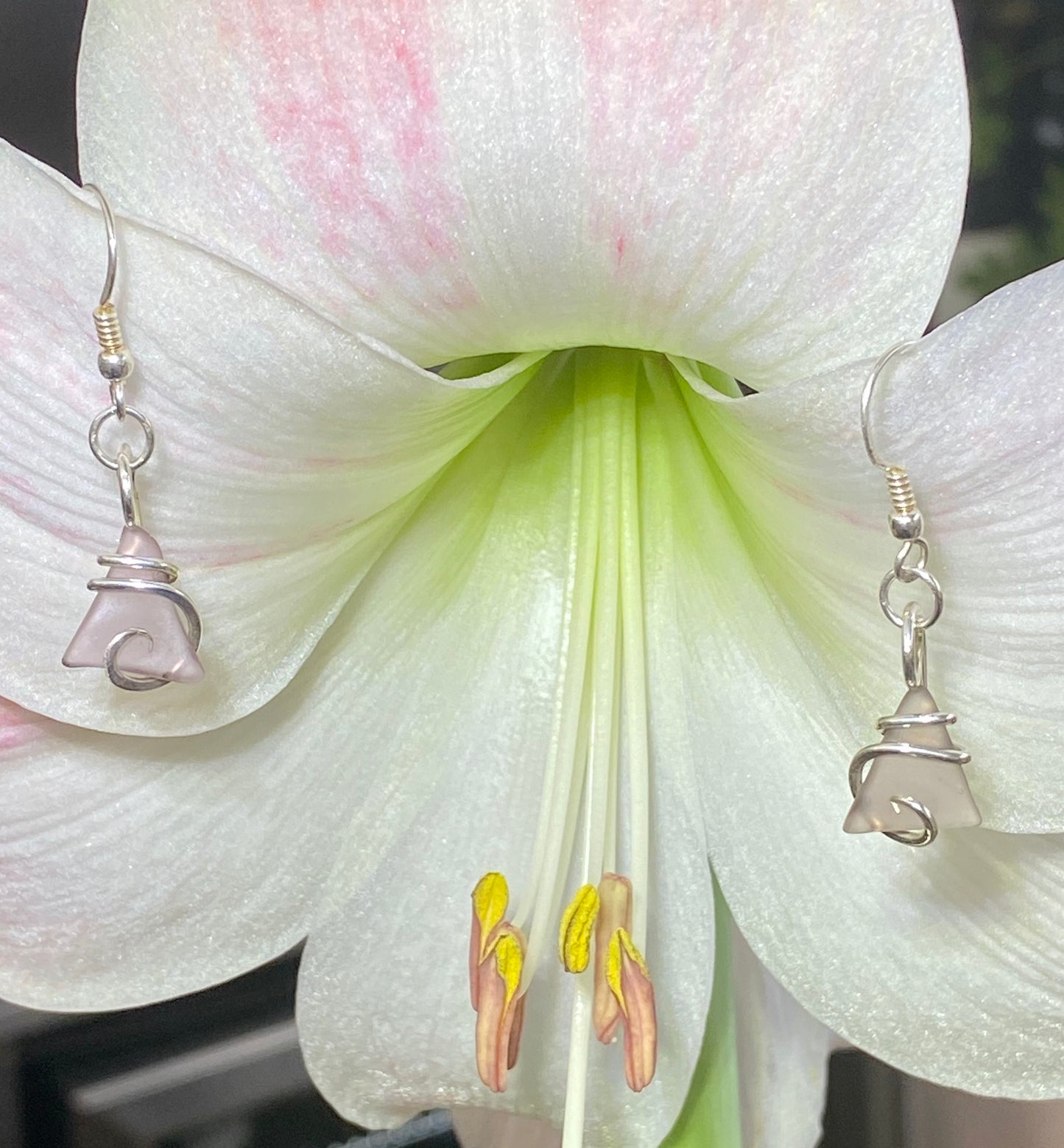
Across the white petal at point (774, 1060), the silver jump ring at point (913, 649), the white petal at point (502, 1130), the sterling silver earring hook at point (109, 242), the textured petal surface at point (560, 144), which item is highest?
the textured petal surface at point (560, 144)

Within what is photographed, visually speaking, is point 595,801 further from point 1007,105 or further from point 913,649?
point 1007,105

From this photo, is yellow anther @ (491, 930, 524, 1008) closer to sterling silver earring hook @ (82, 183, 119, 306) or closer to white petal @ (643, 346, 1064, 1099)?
Answer: white petal @ (643, 346, 1064, 1099)

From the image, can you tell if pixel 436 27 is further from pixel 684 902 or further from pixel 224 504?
pixel 684 902

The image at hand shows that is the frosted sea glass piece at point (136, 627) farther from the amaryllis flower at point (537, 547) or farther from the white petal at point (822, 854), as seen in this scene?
the white petal at point (822, 854)

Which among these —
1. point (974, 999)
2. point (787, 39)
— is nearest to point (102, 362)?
point (787, 39)

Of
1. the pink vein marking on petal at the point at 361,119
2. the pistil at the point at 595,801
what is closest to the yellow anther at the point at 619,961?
the pistil at the point at 595,801

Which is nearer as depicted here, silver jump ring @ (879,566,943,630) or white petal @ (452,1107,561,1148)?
silver jump ring @ (879,566,943,630)

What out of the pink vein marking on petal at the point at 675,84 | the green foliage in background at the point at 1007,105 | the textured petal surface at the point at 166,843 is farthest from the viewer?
the green foliage in background at the point at 1007,105

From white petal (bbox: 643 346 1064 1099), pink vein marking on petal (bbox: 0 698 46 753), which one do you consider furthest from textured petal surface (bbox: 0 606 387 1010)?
white petal (bbox: 643 346 1064 1099)
